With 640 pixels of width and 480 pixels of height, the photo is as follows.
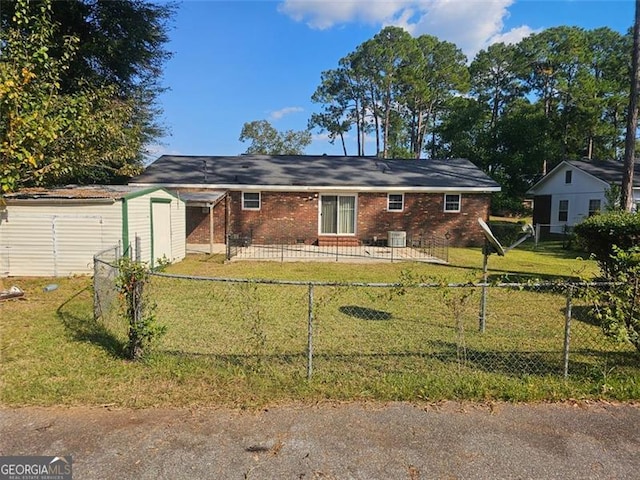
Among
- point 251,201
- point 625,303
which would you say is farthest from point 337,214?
point 625,303

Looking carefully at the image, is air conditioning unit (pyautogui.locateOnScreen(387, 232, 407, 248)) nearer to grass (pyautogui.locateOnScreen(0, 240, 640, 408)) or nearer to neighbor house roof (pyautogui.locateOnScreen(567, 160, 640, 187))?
grass (pyautogui.locateOnScreen(0, 240, 640, 408))

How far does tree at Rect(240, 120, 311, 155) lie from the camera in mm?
57781

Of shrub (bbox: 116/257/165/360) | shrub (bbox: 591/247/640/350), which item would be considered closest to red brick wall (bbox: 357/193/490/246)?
shrub (bbox: 591/247/640/350)

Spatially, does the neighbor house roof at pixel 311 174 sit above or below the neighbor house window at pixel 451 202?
above

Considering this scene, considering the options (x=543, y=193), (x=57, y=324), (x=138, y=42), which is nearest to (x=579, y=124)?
(x=543, y=193)

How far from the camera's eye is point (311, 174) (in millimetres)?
18781

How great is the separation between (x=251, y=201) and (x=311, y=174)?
131 inches

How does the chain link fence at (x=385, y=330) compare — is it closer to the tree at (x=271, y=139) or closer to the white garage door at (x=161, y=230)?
the white garage door at (x=161, y=230)

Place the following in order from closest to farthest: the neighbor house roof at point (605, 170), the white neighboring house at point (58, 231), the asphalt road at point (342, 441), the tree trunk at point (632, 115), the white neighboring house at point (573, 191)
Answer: the asphalt road at point (342, 441) → the white neighboring house at point (58, 231) → the tree trunk at point (632, 115) → the neighbor house roof at point (605, 170) → the white neighboring house at point (573, 191)

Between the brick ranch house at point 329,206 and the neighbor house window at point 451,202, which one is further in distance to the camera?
the neighbor house window at point 451,202

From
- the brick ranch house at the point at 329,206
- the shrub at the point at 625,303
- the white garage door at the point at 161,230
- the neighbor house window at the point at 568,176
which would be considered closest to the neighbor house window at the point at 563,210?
the neighbor house window at the point at 568,176

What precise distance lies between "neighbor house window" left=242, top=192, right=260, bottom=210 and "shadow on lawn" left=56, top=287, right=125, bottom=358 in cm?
1010

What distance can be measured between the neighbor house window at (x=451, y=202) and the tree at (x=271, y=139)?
4207cm

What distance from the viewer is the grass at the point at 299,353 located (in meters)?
3.82
